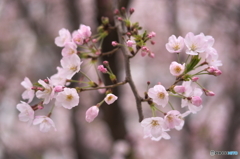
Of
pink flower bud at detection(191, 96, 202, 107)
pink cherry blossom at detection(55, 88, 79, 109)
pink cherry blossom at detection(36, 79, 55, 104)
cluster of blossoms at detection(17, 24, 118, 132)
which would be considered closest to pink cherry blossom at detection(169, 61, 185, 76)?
pink flower bud at detection(191, 96, 202, 107)

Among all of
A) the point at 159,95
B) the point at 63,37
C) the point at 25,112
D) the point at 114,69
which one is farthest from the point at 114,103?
the point at 159,95

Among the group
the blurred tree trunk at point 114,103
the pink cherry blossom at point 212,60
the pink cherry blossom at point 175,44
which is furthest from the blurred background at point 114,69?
the pink cherry blossom at point 212,60

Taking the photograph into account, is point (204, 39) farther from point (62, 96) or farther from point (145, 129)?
point (62, 96)

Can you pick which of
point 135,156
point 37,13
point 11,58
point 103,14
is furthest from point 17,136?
point 103,14

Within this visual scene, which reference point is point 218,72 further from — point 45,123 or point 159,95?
point 45,123

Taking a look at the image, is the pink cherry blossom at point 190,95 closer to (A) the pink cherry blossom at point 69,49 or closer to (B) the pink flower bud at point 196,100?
(B) the pink flower bud at point 196,100
